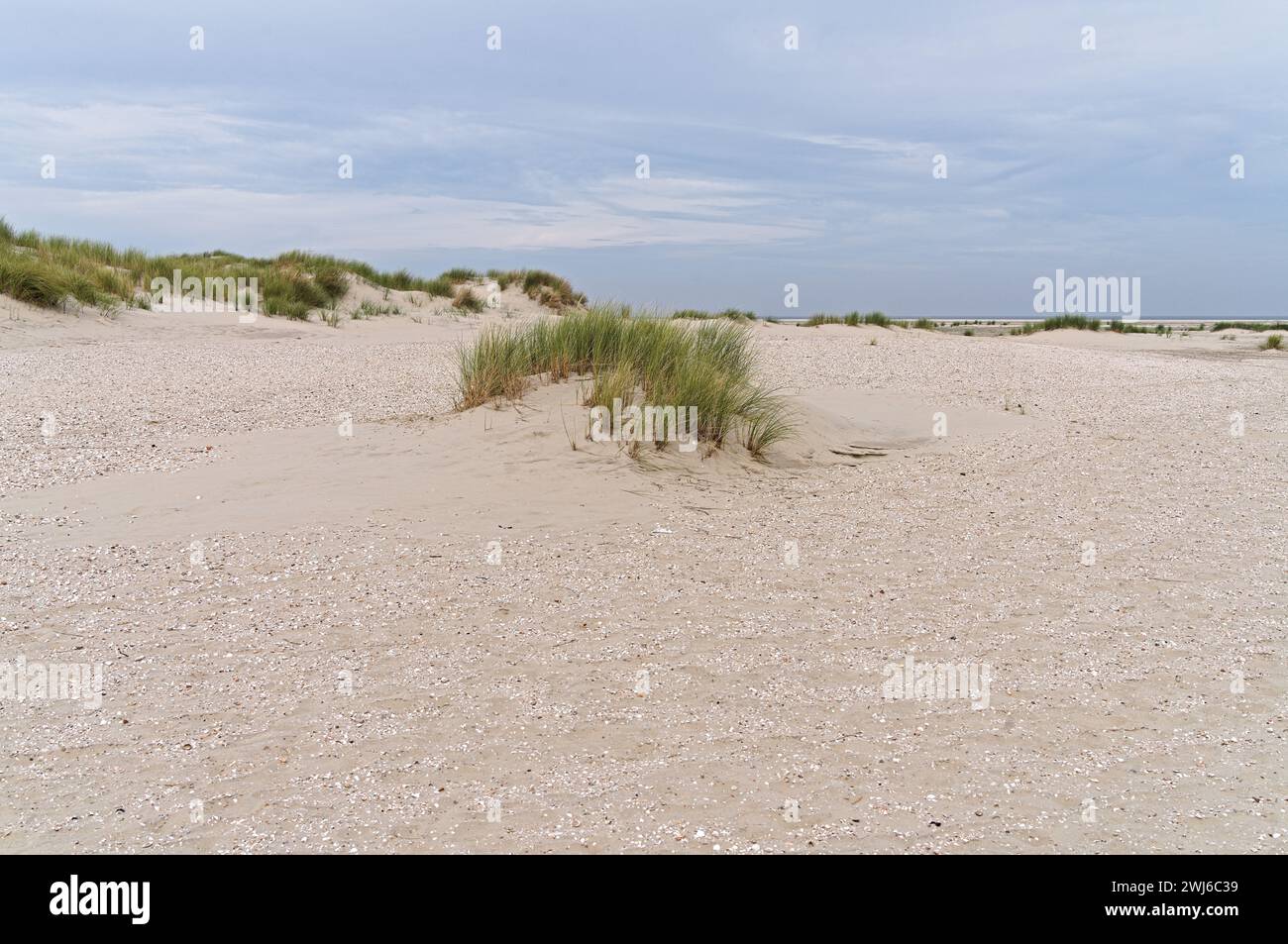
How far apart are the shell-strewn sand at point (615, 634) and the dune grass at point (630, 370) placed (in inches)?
14.9

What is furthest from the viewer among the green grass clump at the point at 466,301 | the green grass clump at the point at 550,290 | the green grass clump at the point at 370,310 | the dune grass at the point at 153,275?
the green grass clump at the point at 550,290

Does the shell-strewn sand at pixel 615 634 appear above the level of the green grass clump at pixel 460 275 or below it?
below

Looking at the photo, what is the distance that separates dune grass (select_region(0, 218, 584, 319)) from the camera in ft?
42.0

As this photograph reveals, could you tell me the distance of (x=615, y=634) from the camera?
4078 millimetres

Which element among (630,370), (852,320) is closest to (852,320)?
→ (852,320)

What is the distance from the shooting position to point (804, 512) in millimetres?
6145

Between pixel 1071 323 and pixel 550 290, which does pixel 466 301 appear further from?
pixel 1071 323

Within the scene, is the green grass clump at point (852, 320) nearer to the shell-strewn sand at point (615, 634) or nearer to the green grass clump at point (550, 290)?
the green grass clump at point (550, 290)

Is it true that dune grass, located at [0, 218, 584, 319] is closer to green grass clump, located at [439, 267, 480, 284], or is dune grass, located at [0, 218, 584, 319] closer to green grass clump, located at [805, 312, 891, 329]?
green grass clump, located at [439, 267, 480, 284]

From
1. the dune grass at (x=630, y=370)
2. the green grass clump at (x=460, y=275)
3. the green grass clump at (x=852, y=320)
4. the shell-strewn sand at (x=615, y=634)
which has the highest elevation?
the green grass clump at (x=460, y=275)

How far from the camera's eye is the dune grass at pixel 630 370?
7.14 m

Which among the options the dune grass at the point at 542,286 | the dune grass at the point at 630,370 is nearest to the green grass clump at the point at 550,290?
the dune grass at the point at 542,286
